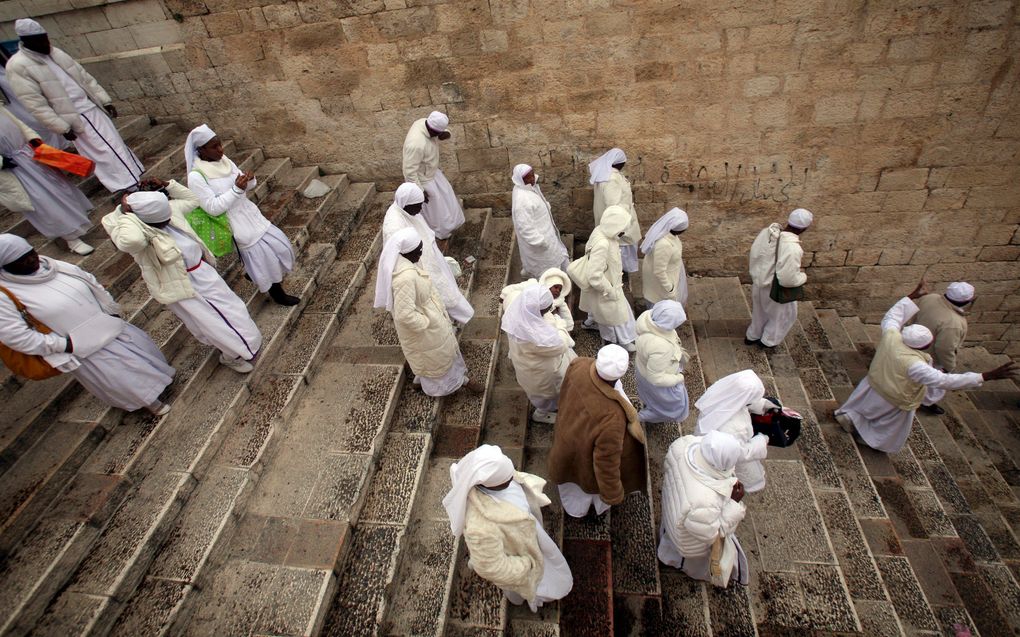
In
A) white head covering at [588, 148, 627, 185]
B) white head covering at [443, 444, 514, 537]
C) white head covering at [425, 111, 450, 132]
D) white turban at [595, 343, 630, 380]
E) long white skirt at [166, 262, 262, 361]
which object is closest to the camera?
white head covering at [443, 444, 514, 537]

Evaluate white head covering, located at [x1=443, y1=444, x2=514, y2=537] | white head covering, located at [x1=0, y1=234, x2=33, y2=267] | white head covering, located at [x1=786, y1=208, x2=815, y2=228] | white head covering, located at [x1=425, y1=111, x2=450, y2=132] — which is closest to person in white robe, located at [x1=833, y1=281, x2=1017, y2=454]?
white head covering, located at [x1=786, y1=208, x2=815, y2=228]

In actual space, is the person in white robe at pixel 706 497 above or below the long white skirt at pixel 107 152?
below

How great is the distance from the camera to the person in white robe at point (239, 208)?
422 cm

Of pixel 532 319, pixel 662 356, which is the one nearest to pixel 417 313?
pixel 532 319

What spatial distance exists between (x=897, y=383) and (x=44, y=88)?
918cm

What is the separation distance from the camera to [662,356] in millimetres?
4008

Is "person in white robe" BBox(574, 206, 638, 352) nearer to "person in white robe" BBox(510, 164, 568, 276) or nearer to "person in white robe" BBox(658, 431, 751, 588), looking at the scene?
"person in white robe" BBox(510, 164, 568, 276)

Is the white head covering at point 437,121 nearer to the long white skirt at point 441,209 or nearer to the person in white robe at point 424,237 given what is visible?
the long white skirt at point 441,209

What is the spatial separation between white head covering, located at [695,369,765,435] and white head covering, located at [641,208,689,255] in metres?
2.01

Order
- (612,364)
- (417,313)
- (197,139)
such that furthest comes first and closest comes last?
(197,139)
(417,313)
(612,364)

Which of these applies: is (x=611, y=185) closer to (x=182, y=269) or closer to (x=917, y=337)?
(x=917, y=337)

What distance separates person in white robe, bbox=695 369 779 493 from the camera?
11.2 ft

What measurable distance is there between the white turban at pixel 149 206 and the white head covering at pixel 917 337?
6519mm

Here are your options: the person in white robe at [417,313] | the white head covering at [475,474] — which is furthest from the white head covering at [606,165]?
the white head covering at [475,474]
